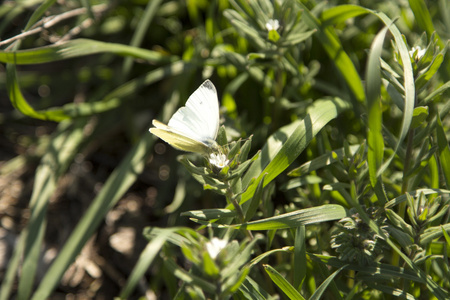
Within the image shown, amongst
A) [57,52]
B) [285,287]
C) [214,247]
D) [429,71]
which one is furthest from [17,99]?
[429,71]

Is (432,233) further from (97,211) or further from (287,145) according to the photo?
(97,211)

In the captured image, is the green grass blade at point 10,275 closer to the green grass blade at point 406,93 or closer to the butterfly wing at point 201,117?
the butterfly wing at point 201,117

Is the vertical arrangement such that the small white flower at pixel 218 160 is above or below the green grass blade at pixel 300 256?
above

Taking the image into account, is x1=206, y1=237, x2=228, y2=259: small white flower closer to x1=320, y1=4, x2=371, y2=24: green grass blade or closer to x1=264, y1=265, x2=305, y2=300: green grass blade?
x1=264, y1=265, x2=305, y2=300: green grass blade

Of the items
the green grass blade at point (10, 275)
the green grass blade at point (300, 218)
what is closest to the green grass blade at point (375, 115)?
the green grass blade at point (300, 218)

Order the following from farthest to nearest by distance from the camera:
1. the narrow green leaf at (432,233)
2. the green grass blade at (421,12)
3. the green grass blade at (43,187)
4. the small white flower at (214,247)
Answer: the green grass blade at (43,187) < the green grass blade at (421,12) < the narrow green leaf at (432,233) < the small white flower at (214,247)

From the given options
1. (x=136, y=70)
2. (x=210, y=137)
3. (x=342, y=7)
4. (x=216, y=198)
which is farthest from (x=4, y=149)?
(x=342, y=7)
